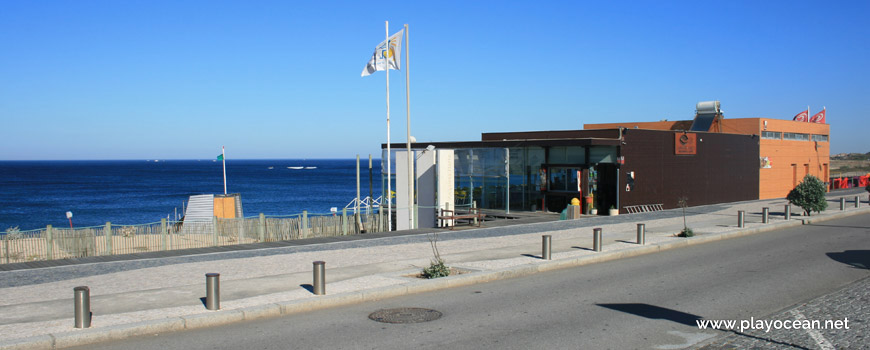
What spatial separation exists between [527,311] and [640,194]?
1901 centimetres

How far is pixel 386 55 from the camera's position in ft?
77.4

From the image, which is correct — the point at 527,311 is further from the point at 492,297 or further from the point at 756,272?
the point at 756,272

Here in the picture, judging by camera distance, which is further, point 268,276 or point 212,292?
point 268,276

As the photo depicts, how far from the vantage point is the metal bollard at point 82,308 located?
8.05m

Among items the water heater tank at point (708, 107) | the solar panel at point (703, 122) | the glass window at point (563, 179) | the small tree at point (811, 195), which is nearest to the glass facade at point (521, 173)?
the glass window at point (563, 179)

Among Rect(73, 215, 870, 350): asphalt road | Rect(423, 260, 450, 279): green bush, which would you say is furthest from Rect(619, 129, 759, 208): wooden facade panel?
Rect(423, 260, 450, 279): green bush

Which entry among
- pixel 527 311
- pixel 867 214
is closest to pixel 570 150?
pixel 867 214

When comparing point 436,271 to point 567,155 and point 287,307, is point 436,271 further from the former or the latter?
point 567,155

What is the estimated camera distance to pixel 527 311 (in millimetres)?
9367

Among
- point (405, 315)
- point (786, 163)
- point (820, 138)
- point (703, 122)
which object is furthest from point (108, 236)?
point (820, 138)

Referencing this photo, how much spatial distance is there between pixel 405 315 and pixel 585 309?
2.73 m

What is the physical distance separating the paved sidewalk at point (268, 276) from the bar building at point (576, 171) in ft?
16.7

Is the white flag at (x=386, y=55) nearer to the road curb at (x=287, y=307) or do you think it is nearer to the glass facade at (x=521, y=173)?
the glass facade at (x=521, y=173)

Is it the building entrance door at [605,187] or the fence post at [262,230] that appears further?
the building entrance door at [605,187]
